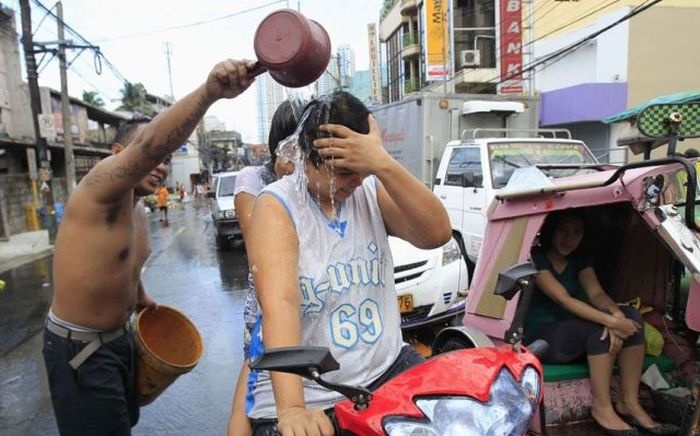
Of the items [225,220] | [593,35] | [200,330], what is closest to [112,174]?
[200,330]

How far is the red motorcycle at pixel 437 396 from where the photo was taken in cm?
117

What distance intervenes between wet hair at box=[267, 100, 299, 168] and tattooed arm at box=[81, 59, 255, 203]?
2.27ft

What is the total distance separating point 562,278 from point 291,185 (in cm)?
246

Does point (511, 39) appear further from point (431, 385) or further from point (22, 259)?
point (431, 385)

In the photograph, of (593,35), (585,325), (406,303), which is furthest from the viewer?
(593,35)

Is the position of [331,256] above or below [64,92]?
below

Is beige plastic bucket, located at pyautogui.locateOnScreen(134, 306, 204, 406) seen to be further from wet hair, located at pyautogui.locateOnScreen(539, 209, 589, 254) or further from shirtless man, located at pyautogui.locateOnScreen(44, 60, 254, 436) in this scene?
wet hair, located at pyautogui.locateOnScreen(539, 209, 589, 254)

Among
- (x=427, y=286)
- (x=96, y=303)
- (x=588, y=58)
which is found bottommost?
(x=427, y=286)

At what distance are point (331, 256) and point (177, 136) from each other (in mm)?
694

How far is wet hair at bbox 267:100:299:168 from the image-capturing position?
255 cm

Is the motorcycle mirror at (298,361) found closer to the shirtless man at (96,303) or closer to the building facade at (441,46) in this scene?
the shirtless man at (96,303)

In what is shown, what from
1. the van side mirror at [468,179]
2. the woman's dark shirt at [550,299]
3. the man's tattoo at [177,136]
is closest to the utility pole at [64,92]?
the van side mirror at [468,179]

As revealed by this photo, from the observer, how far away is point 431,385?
4.26 feet

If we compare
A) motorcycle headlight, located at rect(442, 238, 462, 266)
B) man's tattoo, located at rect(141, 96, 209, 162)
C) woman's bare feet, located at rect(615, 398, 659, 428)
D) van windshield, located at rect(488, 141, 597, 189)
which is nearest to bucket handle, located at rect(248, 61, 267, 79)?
man's tattoo, located at rect(141, 96, 209, 162)
